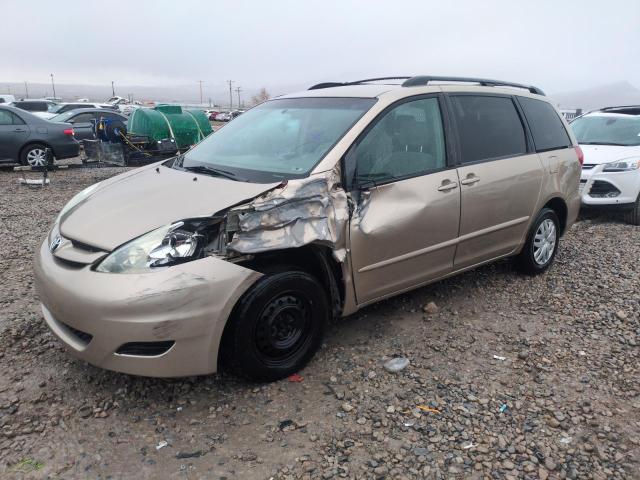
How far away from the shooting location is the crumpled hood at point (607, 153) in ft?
23.7

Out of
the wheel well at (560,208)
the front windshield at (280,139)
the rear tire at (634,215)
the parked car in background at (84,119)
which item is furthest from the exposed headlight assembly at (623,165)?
the parked car in background at (84,119)

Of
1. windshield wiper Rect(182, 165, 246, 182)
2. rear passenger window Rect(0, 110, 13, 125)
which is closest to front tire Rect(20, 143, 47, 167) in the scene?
rear passenger window Rect(0, 110, 13, 125)

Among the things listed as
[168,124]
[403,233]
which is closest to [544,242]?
[403,233]

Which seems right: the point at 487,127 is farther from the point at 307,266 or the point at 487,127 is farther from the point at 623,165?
the point at 623,165

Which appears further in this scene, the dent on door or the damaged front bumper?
the dent on door

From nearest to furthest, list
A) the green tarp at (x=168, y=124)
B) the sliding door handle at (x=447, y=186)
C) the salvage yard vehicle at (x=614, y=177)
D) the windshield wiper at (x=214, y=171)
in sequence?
the windshield wiper at (x=214, y=171)
the sliding door handle at (x=447, y=186)
the salvage yard vehicle at (x=614, y=177)
the green tarp at (x=168, y=124)

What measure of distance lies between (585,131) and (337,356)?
7158 mm

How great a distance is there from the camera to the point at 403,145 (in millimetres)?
3471

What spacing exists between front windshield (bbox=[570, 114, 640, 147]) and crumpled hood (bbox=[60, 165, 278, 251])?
7.06m

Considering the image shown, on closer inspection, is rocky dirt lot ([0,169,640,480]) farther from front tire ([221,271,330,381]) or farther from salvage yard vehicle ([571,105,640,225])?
salvage yard vehicle ([571,105,640,225])

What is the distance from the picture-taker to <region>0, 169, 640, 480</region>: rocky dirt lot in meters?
2.41

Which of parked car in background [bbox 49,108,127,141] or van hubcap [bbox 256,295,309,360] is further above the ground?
→ parked car in background [bbox 49,108,127,141]

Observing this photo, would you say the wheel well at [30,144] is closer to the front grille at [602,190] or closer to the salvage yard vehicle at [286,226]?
the salvage yard vehicle at [286,226]

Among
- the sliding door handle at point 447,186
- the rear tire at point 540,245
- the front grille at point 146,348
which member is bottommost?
the rear tire at point 540,245
